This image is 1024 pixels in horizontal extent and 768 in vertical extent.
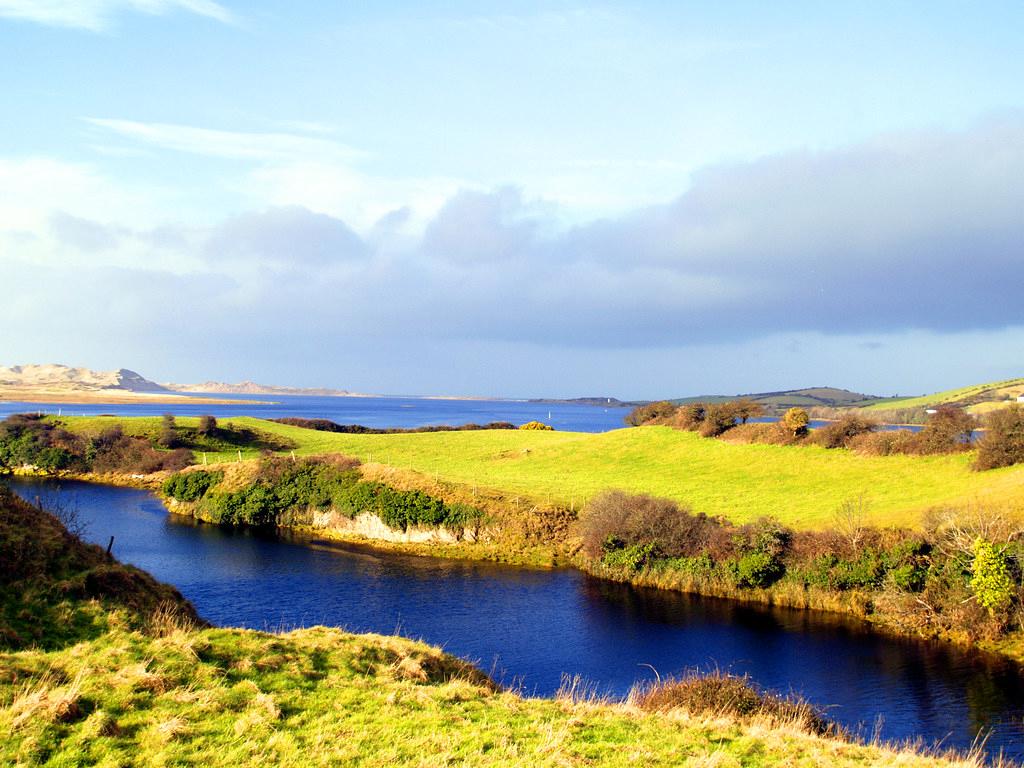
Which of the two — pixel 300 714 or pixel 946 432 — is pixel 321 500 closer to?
pixel 946 432

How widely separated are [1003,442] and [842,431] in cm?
1614

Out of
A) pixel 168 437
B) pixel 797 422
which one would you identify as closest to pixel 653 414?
pixel 797 422

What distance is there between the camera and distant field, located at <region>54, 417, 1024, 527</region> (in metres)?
48.3

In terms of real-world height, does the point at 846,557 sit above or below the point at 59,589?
below

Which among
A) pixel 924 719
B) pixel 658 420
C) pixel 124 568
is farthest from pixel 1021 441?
pixel 124 568

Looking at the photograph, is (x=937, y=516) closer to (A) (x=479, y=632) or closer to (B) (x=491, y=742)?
(A) (x=479, y=632)

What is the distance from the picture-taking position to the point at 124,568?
2328cm

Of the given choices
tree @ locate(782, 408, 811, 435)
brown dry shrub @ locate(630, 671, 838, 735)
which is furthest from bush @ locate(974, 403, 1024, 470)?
brown dry shrub @ locate(630, 671, 838, 735)

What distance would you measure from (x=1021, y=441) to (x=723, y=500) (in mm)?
20291

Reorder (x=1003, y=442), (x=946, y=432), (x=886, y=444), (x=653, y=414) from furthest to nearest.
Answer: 1. (x=653, y=414)
2. (x=886, y=444)
3. (x=946, y=432)
4. (x=1003, y=442)

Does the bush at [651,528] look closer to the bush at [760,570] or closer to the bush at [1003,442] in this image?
the bush at [760,570]

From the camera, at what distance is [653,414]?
96062 millimetres

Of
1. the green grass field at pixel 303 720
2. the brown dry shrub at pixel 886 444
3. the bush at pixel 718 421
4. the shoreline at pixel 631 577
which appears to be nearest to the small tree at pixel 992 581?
the shoreline at pixel 631 577

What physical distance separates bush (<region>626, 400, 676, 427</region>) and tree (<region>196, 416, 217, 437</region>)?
192ft
